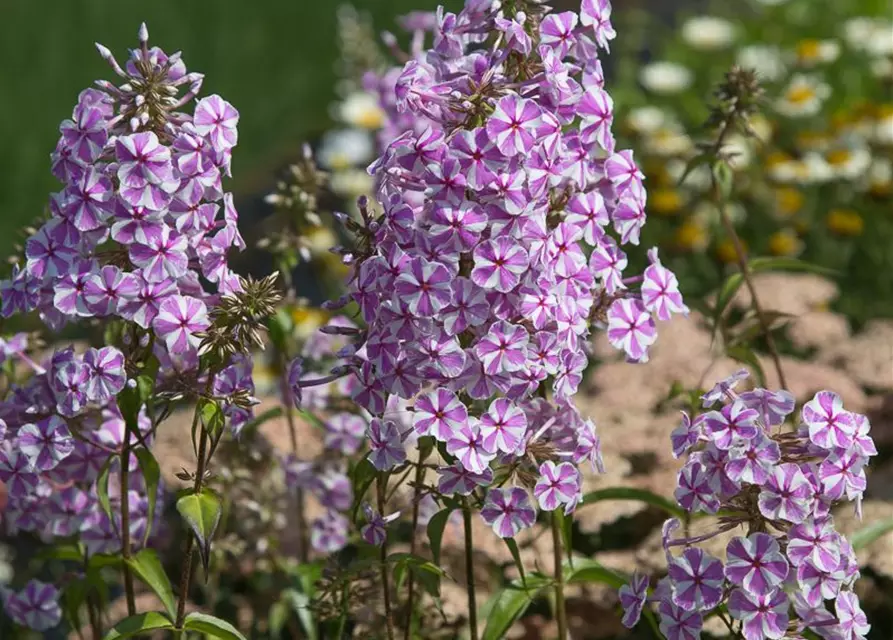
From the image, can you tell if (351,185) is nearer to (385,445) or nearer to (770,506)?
(385,445)

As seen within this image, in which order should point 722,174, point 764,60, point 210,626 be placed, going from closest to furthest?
point 210,626
point 722,174
point 764,60

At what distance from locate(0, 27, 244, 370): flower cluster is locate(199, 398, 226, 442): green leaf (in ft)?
0.29

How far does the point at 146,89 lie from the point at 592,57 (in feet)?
2.12

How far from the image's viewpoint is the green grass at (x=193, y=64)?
21.5 feet

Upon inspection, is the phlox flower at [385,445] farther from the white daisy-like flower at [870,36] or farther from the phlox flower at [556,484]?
the white daisy-like flower at [870,36]

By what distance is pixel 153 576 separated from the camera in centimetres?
218

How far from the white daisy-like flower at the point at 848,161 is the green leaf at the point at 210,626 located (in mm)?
3779

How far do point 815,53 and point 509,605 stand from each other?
4395 millimetres

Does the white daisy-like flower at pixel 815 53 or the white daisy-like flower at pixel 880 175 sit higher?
the white daisy-like flower at pixel 815 53

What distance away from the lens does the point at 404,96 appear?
199cm

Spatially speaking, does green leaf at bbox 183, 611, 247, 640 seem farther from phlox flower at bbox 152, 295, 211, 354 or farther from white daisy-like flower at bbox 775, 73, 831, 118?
white daisy-like flower at bbox 775, 73, 831, 118

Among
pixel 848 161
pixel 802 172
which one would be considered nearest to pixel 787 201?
pixel 802 172

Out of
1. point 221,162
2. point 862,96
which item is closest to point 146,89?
point 221,162

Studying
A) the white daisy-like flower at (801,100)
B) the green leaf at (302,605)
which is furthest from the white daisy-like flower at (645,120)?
the green leaf at (302,605)
